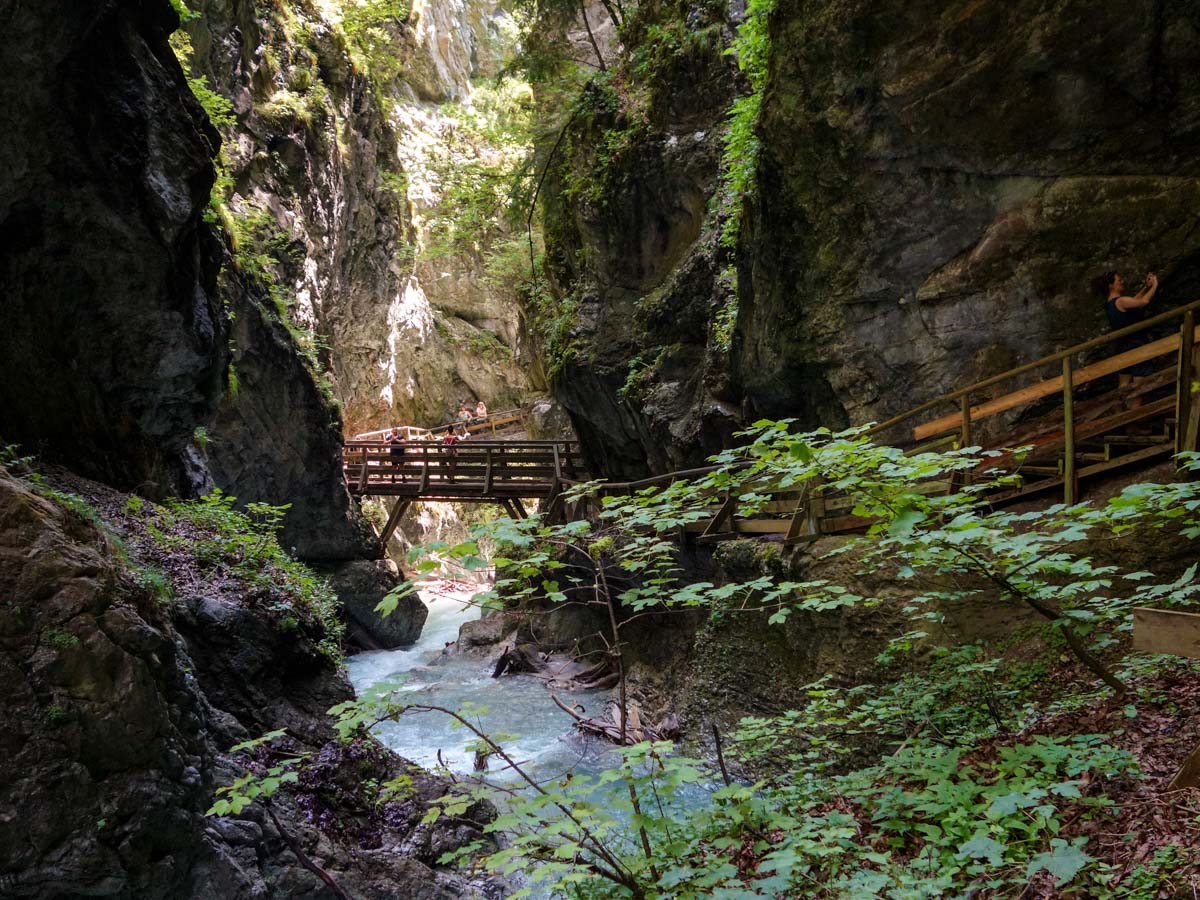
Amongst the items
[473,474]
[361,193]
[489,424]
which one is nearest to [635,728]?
[473,474]

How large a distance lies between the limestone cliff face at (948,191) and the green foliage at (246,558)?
5873mm

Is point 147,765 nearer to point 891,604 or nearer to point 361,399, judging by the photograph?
point 891,604

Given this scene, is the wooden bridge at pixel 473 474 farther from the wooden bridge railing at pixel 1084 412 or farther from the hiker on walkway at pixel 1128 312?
the hiker on walkway at pixel 1128 312

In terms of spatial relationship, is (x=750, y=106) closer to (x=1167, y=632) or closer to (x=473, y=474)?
(x=1167, y=632)

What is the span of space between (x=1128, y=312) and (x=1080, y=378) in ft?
3.71

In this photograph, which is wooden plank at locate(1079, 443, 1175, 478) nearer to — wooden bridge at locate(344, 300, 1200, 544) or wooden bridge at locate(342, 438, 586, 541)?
wooden bridge at locate(344, 300, 1200, 544)

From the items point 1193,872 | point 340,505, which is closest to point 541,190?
point 340,505

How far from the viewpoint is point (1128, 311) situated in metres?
5.47

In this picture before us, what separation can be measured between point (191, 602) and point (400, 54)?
28473mm

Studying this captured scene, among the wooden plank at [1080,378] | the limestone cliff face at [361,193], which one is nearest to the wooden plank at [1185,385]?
the wooden plank at [1080,378]

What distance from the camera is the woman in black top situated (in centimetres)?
536

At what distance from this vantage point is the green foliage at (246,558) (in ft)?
19.3

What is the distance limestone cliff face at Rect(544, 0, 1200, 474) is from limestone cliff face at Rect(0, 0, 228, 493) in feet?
21.1

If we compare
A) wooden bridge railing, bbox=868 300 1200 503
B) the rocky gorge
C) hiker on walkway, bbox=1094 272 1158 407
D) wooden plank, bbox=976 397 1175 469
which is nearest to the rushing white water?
the rocky gorge
